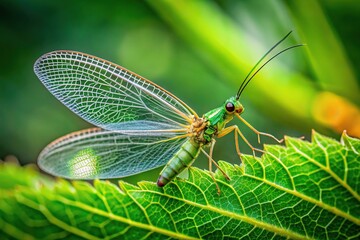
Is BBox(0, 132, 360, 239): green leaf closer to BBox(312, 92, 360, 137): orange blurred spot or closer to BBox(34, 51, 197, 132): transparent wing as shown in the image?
BBox(34, 51, 197, 132): transparent wing

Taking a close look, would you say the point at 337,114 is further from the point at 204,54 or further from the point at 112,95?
the point at 112,95

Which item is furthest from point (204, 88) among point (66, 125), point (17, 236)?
point (17, 236)

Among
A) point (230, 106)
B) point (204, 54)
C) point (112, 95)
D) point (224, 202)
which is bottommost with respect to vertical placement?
point (224, 202)

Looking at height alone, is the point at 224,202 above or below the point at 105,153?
above

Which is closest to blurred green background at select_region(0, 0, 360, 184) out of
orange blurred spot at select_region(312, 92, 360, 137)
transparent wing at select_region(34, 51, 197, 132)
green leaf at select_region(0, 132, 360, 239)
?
orange blurred spot at select_region(312, 92, 360, 137)

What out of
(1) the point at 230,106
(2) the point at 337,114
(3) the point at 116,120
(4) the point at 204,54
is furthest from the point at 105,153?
(2) the point at 337,114

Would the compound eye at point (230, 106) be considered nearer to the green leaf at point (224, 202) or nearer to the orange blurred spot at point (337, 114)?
the orange blurred spot at point (337, 114)

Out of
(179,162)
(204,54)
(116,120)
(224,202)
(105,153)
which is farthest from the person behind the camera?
(204,54)
